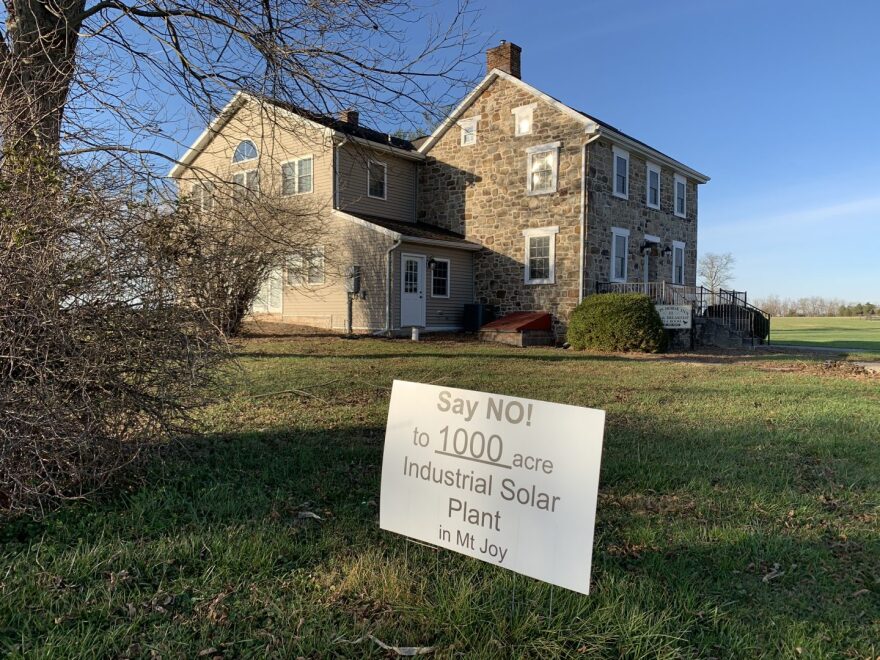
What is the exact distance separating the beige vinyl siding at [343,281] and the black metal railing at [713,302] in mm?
6765

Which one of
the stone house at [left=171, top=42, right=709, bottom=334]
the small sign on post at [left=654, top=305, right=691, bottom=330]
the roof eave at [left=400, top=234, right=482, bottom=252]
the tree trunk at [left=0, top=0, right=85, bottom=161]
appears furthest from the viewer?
the stone house at [left=171, top=42, right=709, bottom=334]

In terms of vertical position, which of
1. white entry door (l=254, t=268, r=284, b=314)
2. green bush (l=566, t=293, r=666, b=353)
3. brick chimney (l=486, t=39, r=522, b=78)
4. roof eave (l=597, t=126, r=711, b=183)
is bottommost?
green bush (l=566, t=293, r=666, b=353)

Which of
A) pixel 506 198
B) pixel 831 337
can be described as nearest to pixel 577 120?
pixel 506 198

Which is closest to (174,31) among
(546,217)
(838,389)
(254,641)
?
(254,641)

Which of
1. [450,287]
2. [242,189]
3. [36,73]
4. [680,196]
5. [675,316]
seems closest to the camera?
[36,73]

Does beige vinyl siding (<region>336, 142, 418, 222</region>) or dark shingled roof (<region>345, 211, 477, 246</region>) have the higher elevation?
beige vinyl siding (<region>336, 142, 418, 222</region>)

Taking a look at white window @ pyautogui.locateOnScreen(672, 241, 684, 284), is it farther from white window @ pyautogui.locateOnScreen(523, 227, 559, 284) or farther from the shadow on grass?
the shadow on grass

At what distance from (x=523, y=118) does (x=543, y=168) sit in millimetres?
1804

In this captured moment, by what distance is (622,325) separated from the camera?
14695 mm

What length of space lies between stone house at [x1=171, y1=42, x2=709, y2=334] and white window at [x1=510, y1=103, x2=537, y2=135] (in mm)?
40

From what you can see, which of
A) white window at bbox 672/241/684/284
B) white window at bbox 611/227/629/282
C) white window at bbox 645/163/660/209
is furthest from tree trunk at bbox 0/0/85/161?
white window at bbox 672/241/684/284

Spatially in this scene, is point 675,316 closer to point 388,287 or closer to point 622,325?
point 622,325

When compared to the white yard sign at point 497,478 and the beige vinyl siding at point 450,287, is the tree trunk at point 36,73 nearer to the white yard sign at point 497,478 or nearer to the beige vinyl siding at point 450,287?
the white yard sign at point 497,478

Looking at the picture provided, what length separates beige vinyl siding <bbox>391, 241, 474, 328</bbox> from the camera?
16953mm
